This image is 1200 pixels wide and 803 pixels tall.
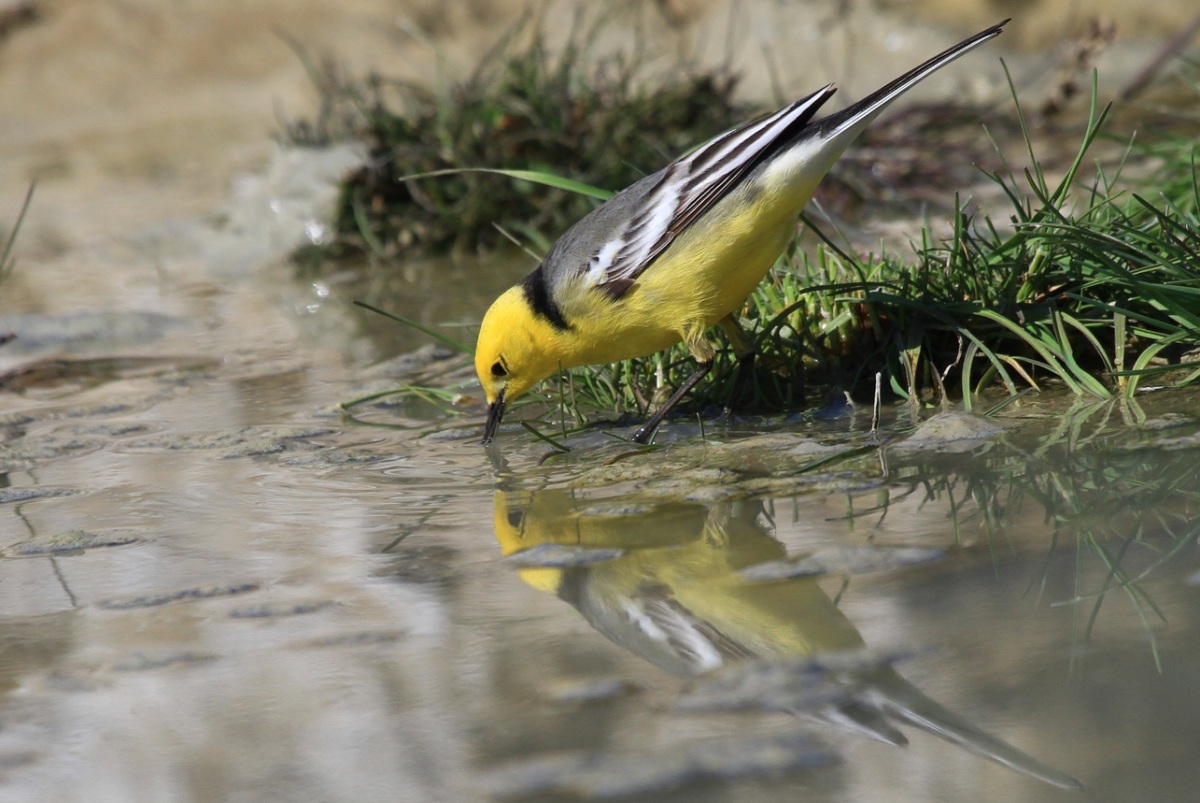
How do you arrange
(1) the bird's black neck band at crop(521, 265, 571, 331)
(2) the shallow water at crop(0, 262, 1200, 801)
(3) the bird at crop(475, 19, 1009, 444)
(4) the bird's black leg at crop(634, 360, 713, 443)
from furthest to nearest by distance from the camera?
(1) the bird's black neck band at crop(521, 265, 571, 331), (4) the bird's black leg at crop(634, 360, 713, 443), (3) the bird at crop(475, 19, 1009, 444), (2) the shallow water at crop(0, 262, 1200, 801)

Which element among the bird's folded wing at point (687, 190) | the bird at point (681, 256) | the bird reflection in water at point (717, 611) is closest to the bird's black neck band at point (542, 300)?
the bird at point (681, 256)

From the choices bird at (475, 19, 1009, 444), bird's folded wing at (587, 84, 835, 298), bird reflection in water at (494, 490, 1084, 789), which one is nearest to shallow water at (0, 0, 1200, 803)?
bird reflection in water at (494, 490, 1084, 789)

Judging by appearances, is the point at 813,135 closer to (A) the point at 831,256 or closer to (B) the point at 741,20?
(A) the point at 831,256

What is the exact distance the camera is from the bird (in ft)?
13.6

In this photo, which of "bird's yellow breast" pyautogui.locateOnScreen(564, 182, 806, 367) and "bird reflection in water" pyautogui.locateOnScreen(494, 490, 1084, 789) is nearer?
"bird reflection in water" pyautogui.locateOnScreen(494, 490, 1084, 789)

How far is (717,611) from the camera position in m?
2.55

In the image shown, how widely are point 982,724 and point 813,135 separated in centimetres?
257

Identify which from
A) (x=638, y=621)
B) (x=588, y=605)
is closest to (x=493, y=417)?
(x=588, y=605)

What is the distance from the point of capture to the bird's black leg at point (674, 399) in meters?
4.27

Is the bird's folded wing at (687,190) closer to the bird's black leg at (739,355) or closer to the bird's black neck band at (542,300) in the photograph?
the bird's black neck band at (542,300)

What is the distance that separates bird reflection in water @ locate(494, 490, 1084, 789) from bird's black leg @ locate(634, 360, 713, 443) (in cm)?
73

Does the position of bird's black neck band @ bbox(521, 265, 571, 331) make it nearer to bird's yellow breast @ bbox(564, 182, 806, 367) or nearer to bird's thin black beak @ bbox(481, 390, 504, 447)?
bird's yellow breast @ bbox(564, 182, 806, 367)

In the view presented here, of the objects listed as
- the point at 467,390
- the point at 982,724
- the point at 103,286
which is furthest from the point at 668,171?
the point at 103,286

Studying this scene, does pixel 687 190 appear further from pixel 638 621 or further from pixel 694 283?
pixel 638 621
